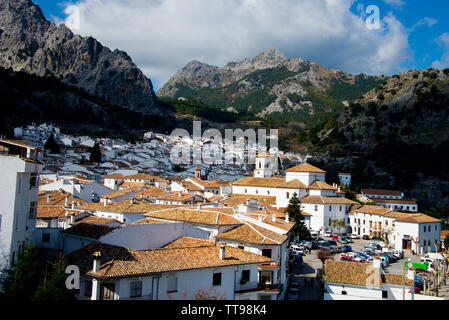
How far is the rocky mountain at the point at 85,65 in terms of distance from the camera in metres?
143

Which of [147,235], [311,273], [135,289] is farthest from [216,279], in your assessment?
[311,273]

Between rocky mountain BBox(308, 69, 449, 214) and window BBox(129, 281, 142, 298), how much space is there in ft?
234

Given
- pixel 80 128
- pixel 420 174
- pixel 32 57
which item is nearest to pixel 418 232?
pixel 420 174

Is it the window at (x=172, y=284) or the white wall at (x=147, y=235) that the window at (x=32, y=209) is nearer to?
the white wall at (x=147, y=235)

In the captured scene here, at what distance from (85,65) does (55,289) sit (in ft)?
481

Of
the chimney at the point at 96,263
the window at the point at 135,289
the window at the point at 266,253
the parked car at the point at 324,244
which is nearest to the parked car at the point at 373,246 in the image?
the parked car at the point at 324,244

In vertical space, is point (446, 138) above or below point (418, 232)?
above

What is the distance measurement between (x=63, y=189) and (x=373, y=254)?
29088 mm

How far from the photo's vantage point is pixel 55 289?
1119 centimetres

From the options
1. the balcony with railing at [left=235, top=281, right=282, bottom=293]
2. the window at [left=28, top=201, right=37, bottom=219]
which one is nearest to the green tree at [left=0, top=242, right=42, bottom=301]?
the window at [left=28, top=201, right=37, bottom=219]

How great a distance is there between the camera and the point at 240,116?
164 metres

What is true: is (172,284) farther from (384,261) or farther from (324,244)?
(324,244)

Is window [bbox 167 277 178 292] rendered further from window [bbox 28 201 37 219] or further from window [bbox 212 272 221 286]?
window [bbox 28 201 37 219]
